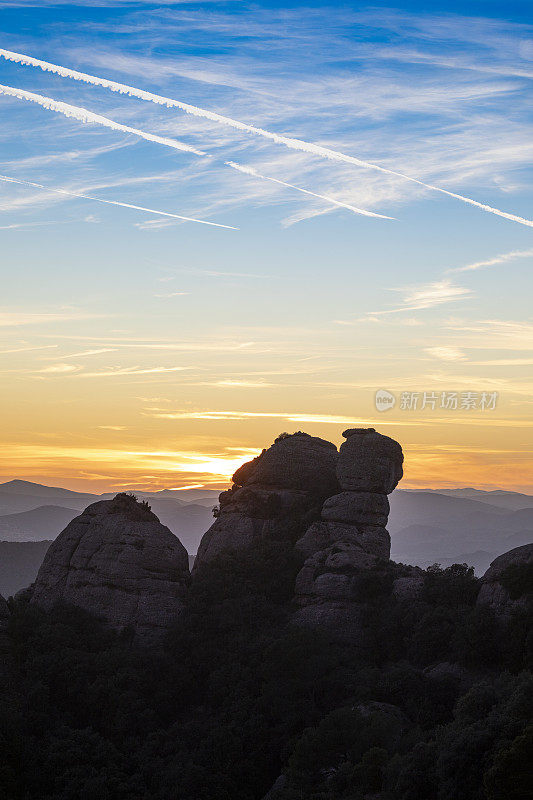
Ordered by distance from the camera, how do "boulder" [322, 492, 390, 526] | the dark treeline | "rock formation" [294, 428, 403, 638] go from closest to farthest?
the dark treeline, "rock formation" [294, 428, 403, 638], "boulder" [322, 492, 390, 526]

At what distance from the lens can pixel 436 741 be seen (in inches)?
1710

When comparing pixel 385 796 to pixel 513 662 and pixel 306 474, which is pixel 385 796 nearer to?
pixel 513 662

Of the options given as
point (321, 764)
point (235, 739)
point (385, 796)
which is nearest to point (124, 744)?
point (235, 739)

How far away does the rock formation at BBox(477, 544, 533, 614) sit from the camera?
195 feet

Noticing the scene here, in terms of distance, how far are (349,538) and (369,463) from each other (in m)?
7.67

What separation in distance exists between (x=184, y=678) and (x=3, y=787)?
18518 millimetres

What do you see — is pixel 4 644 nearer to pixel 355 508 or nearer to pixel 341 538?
pixel 341 538

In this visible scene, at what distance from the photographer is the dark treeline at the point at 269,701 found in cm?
4344

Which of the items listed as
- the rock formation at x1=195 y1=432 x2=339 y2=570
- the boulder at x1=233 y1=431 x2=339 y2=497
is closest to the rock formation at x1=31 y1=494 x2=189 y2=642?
the rock formation at x1=195 y1=432 x2=339 y2=570

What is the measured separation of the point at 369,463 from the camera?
76.8 metres

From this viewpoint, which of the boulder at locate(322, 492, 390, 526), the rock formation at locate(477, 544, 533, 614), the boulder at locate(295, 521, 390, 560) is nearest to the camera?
the rock formation at locate(477, 544, 533, 614)

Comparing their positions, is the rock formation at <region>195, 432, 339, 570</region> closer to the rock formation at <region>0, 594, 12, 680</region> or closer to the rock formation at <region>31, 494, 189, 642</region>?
the rock formation at <region>31, 494, 189, 642</region>

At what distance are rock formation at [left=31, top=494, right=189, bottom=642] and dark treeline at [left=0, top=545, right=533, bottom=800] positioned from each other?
7.01 ft

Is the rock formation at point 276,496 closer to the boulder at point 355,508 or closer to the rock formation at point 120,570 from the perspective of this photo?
the boulder at point 355,508
